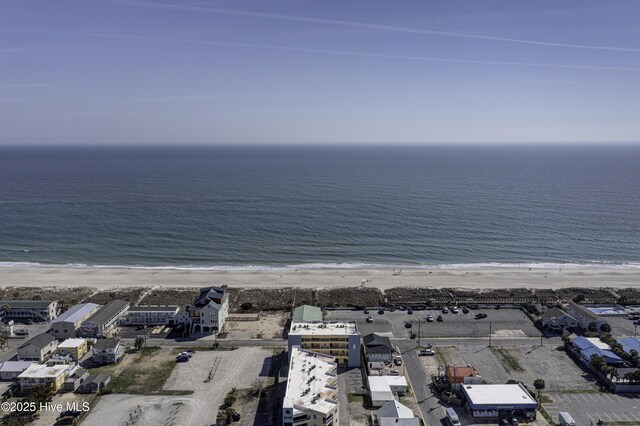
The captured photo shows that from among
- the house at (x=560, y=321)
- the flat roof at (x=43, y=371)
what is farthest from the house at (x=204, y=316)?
the house at (x=560, y=321)

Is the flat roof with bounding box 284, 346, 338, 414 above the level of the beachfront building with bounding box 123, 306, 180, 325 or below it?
above

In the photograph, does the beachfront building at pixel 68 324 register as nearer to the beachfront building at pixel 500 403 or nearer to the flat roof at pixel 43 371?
the flat roof at pixel 43 371

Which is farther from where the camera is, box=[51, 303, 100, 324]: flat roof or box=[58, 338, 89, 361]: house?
box=[51, 303, 100, 324]: flat roof

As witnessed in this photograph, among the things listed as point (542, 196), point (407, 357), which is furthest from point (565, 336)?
point (542, 196)

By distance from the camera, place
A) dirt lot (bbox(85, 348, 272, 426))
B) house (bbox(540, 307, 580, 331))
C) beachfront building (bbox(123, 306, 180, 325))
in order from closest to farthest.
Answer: dirt lot (bbox(85, 348, 272, 426)) → house (bbox(540, 307, 580, 331)) → beachfront building (bbox(123, 306, 180, 325))

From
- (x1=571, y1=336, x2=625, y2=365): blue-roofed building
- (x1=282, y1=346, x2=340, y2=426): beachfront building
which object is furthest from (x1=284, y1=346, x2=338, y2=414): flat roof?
(x1=571, y1=336, x2=625, y2=365): blue-roofed building

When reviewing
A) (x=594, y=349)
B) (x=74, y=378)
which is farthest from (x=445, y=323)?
(x=74, y=378)

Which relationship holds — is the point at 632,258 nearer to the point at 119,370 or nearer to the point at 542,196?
the point at 542,196

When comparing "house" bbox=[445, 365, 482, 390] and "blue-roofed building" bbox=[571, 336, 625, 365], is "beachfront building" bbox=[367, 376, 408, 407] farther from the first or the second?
"blue-roofed building" bbox=[571, 336, 625, 365]
